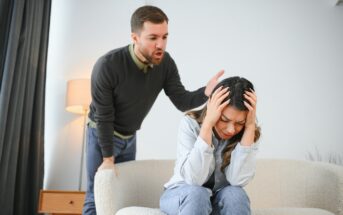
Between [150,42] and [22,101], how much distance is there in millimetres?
1293

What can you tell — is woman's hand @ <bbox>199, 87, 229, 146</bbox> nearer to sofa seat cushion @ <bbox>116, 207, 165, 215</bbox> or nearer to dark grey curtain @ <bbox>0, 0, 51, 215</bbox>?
sofa seat cushion @ <bbox>116, 207, 165, 215</bbox>

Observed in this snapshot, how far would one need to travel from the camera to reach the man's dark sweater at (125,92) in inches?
58.6

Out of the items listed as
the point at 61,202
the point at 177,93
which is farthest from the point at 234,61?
the point at 61,202

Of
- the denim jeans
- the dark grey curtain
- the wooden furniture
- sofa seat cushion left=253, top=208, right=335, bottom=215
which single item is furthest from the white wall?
sofa seat cushion left=253, top=208, right=335, bottom=215

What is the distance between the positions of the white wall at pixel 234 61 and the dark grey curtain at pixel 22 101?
0.62 ft

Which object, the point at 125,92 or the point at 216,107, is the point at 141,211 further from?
the point at 125,92

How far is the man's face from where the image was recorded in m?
1.55

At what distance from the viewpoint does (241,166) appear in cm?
119

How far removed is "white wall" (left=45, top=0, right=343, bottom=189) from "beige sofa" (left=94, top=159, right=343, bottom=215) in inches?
35.6

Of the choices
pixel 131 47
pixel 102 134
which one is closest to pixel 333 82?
pixel 131 47

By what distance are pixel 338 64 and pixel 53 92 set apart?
2.17 m

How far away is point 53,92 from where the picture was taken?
286cm

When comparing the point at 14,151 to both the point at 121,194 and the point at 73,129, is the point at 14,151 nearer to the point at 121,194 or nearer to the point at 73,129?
the point at 73,129

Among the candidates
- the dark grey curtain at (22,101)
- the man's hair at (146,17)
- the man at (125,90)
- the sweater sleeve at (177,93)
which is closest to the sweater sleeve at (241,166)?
the man at (125,90)
